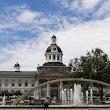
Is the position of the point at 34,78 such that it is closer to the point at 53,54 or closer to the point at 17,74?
the point at 17,74

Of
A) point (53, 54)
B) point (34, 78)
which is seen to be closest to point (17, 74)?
point (34, 78)

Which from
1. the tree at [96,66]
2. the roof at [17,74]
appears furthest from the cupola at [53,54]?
the tree at [96,66]

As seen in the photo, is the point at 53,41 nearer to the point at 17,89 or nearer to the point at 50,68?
the point at 50,68

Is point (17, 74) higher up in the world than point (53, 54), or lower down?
lower down

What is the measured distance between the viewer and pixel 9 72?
98438 mm

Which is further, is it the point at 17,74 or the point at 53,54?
the point at 53,54

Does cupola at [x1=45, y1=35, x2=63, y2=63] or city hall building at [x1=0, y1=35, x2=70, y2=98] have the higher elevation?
cupola at [x1=45, y1=35, x2=63, y2=63]

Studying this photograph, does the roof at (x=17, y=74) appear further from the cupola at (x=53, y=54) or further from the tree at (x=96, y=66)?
the tree at (x=96, y=66)

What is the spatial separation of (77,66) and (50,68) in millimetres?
42897

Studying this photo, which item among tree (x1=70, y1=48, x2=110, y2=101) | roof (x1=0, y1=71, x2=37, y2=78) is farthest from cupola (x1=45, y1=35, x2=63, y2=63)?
tree (x1=70, y1=48, x2=110, y2=101)

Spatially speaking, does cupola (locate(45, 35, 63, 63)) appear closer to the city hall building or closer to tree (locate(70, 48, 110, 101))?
the city hall building

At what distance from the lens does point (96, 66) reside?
1934 inches

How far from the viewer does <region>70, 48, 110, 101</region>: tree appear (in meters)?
48.8

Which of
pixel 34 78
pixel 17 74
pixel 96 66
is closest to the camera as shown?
pixel 96 66
